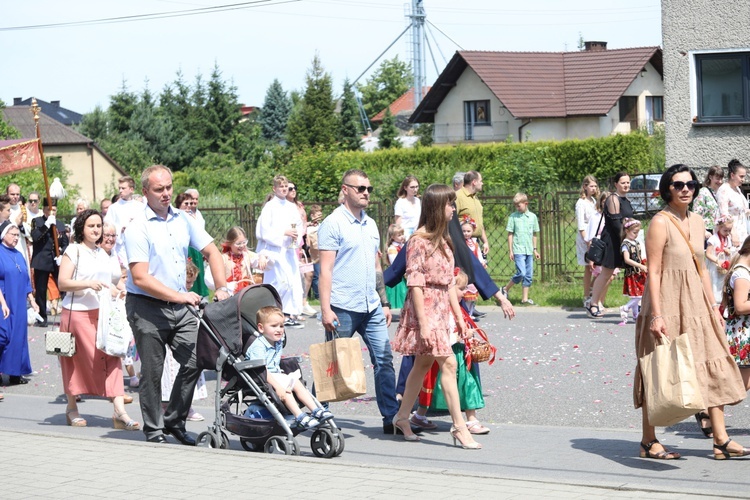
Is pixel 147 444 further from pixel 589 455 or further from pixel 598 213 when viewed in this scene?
pixel 598 213

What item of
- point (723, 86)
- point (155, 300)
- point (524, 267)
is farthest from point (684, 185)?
point (723, 86)

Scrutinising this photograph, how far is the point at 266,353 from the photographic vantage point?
8.46m

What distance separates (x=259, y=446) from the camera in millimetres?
8508

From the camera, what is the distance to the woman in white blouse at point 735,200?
49.1ft

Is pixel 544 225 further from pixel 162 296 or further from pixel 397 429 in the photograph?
pixel 162 296

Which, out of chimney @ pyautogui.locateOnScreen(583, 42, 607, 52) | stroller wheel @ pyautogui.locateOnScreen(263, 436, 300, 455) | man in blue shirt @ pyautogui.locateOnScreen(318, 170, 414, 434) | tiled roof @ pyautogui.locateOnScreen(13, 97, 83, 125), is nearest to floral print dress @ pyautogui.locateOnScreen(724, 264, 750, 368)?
man in blue shirt @ pyautogui.locateOnScreen(318, 170, 414, 434)

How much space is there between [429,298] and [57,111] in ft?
369

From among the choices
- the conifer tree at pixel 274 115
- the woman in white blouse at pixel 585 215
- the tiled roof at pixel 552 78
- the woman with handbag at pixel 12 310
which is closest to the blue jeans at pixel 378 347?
→ the woman with handbag at pixel 12 310

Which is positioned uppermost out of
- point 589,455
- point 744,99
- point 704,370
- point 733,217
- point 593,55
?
point 593,55

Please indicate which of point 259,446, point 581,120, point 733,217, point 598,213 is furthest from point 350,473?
point 581,120

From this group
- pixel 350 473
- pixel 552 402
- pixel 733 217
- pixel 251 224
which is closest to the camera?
pixel 350 473

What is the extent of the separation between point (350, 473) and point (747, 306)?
3.19m

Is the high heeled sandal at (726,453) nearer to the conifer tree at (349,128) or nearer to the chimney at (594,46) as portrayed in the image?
the chimney at (594,46)

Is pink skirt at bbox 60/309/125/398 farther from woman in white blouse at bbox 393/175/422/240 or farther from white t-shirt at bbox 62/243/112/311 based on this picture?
woman in white blouse at bbox 393/175/422/240
